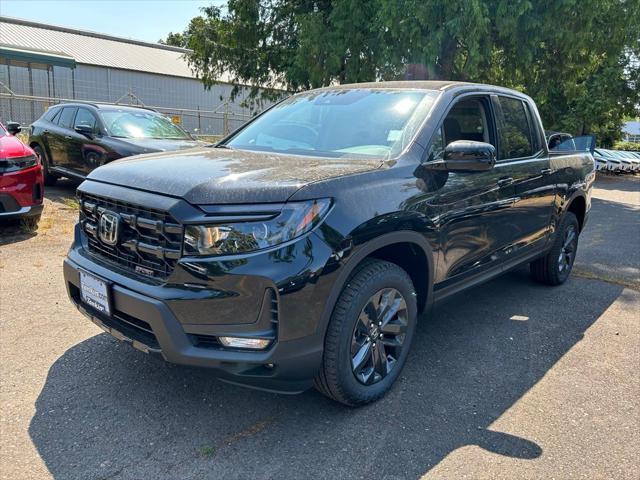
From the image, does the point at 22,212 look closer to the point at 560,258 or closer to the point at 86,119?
the point at 86,119

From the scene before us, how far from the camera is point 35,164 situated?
21.0 feet

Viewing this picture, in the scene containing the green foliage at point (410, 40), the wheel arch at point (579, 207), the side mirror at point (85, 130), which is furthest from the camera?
the green foliage at point (410, 40)

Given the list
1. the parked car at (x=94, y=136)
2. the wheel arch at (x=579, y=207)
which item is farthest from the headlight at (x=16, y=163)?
the wheel arch at (x=579, y=207)

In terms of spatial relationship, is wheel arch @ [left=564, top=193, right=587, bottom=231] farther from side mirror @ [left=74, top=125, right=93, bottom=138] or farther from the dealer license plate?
side mirror @ [left=74, top=125, right=93, bottom=138]

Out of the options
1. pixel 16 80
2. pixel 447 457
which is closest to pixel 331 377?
pixel 447 457

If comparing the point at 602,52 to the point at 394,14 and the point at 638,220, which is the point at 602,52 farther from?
the point at 394,14

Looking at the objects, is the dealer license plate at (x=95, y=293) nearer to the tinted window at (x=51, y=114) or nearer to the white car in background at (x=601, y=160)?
the tinted window at (x=51, y=114)

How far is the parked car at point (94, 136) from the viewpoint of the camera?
27.9ft

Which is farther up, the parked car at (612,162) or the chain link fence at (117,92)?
the chain link fence at (117,92)

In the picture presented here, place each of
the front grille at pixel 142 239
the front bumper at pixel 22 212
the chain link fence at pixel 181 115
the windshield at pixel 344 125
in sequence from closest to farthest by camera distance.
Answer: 1. the front grille at pixel 142 239
2. the windshield at pixel 344 125
3. the front bumper at pixel 22 212
4. the chain link fence at pixel 181 115

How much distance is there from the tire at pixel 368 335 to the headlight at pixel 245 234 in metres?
0.50

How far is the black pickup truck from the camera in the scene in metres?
2.53

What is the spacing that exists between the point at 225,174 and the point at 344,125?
122 centimetres

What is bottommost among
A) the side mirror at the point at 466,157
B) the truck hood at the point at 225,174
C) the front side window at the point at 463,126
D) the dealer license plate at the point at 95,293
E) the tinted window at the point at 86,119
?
the dealer license plate at the point at 95,293
